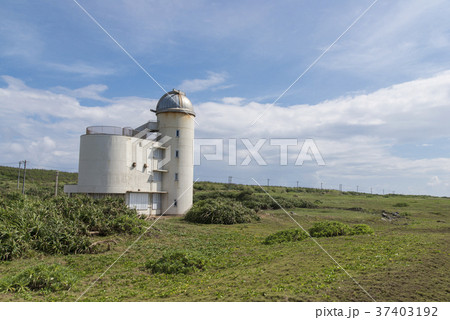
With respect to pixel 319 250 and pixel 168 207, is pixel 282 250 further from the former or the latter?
pixel 168 207

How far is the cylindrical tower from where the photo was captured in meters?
35.5

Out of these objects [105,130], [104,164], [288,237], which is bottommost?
[288,237]

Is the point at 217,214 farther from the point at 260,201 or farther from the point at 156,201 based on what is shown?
the point at 260,201

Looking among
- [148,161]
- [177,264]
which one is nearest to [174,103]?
[148,161]

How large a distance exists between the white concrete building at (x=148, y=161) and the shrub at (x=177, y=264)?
18586 millimetres

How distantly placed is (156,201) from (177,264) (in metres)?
23.6

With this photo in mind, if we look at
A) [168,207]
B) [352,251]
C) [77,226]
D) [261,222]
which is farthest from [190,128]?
[352,251]

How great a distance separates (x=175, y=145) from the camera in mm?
35750

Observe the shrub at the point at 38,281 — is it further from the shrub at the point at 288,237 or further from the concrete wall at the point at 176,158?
the concrete wall at the point at 176,158

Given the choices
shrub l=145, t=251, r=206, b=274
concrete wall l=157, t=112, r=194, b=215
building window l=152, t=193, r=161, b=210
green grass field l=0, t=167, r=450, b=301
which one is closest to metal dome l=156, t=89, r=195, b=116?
concrete wall l=157, t=112, r=194, b=215

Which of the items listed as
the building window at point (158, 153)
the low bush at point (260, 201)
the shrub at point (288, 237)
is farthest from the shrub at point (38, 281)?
the low bush at point (260, 201)

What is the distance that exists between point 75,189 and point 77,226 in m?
13.6

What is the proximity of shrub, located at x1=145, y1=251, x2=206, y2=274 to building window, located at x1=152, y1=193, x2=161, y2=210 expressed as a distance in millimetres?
22132
